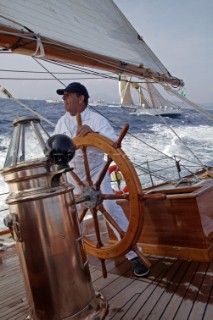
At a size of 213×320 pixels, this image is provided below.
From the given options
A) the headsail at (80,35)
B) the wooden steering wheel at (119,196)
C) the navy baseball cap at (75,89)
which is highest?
the headsail at (80,35)

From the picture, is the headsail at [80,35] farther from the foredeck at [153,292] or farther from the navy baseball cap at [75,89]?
the foredeck at [153,292]

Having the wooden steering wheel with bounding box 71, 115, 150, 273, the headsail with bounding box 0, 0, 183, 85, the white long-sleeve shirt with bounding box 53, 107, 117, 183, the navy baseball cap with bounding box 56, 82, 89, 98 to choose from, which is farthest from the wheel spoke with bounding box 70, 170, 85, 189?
the headsail with bounding box 0, 0, 183, 85

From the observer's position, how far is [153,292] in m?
1.63

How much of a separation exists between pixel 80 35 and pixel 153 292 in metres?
2.52

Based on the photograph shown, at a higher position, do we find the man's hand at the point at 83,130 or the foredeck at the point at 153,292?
the man's hand at the point at 83,130

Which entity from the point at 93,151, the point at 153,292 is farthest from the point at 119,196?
the point at 153,292

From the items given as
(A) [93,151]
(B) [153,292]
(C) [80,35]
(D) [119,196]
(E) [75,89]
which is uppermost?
(C) [80,35]

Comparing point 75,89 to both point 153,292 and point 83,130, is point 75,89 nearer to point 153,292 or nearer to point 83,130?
point 83,130

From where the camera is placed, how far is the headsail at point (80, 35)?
236 centimetres

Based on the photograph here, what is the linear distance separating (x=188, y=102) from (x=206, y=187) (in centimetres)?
252

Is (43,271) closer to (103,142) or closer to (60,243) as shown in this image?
(60,243)

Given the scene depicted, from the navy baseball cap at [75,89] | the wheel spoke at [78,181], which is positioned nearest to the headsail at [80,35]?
the navy baseball cap at [75,89]

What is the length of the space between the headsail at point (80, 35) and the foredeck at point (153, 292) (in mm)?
1752

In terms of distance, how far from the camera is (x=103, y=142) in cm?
169
